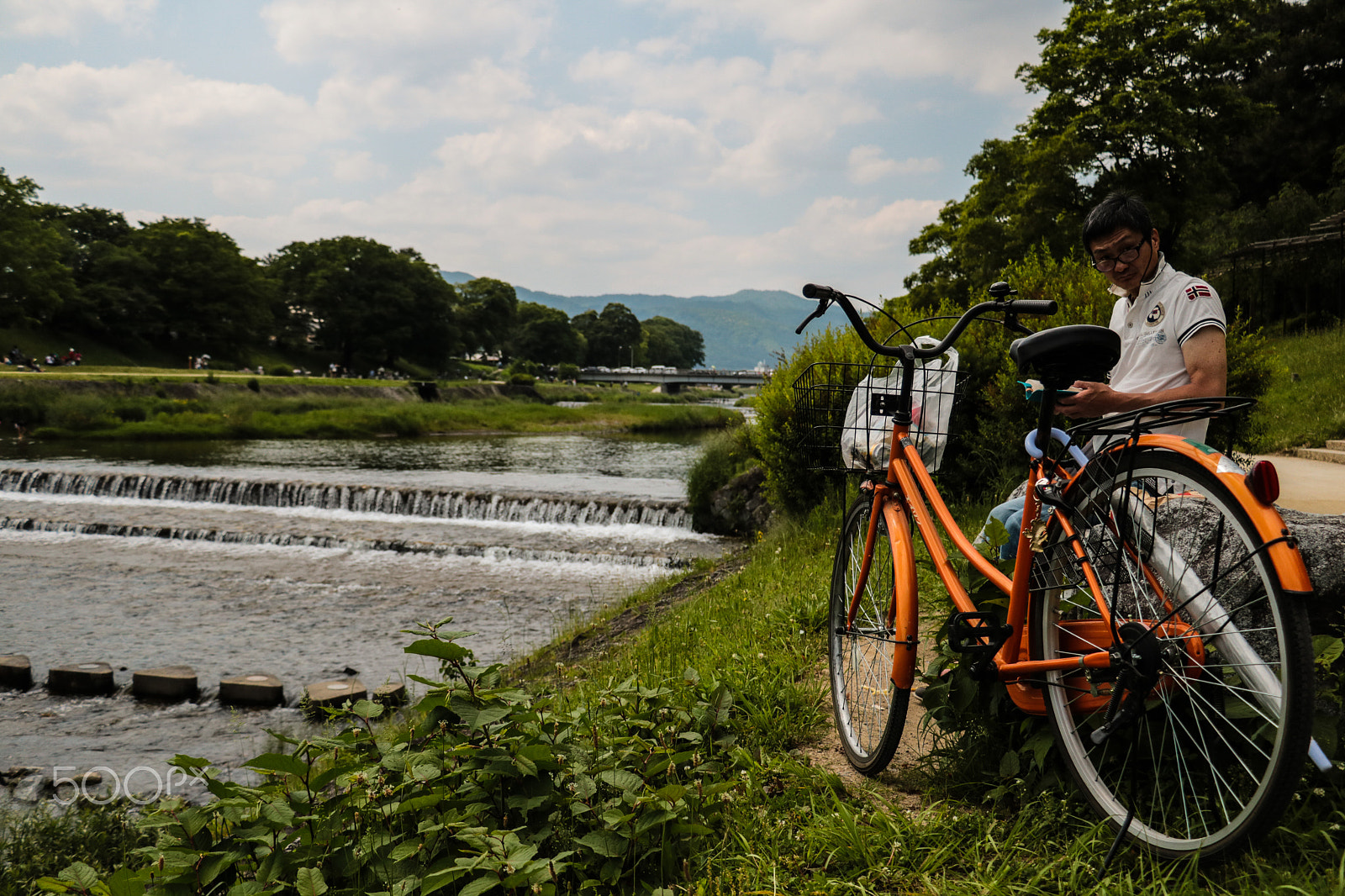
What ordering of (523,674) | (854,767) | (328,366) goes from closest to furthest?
(854,767)
(523,674)
(328,366)

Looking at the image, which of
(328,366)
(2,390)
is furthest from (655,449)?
(328,366)

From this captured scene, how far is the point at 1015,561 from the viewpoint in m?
2.27

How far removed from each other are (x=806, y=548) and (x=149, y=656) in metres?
6.62

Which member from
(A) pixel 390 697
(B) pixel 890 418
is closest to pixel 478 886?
(B) pixel 890 418

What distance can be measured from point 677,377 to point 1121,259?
75670mm

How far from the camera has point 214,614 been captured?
9109 mm

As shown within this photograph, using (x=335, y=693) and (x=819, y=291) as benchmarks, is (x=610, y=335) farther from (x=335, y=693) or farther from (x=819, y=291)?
(x=819, y=291)

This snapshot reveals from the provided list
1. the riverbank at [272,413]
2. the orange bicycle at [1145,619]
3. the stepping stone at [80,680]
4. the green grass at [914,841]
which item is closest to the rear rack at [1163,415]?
the orange bicycle at [1145,619]

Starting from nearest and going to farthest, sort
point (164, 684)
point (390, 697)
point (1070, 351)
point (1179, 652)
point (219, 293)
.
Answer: point (1179, 652), point (1070, 351), point (390, 697), point (164, 684), point (219, 293)

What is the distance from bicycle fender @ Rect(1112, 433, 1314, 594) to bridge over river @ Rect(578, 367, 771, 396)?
2800 inches

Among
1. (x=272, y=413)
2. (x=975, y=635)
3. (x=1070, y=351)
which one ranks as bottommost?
(x=272, y=413)

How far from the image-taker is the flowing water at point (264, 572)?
A: 6246mm

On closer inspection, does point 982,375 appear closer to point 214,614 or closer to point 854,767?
point 854,767

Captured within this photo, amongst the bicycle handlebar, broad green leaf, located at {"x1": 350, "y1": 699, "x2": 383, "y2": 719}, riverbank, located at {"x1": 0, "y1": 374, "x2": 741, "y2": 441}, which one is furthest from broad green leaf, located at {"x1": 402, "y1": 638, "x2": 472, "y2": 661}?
riverbank, located at {"x1": 0, "y1": 374, "x2": 741, "y2": 441}
